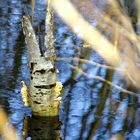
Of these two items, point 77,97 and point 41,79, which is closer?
point 41,79

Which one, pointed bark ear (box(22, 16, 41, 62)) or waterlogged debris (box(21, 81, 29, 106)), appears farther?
waterlogged debris (box(21, 81, 29, 106))

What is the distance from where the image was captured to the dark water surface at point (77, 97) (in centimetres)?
224

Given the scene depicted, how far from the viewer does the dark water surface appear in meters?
2.24

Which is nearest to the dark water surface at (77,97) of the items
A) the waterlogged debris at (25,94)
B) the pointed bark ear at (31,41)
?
the waterlogged debris at (25,94)

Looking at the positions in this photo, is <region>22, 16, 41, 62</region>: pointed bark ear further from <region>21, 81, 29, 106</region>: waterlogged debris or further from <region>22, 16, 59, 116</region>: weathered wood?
<region>21, 81, 29, 106</region>: waterlogged debris

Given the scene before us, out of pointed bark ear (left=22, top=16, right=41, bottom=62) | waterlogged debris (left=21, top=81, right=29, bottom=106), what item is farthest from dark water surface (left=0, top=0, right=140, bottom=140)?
pointed bark ear (left=22, top=16, right=41, bottom=62)

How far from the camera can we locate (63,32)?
3.57 m

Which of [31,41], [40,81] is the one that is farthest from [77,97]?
[31,41]

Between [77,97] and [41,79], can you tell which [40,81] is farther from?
[77,97]

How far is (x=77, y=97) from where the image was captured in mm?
2557

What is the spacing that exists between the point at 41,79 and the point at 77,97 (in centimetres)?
35

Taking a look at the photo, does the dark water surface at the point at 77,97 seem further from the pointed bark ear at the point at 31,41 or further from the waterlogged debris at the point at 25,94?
the pointed bark ear at the point at 31,41

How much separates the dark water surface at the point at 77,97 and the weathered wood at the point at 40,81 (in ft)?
0.27

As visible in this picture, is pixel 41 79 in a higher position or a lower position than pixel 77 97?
higher
